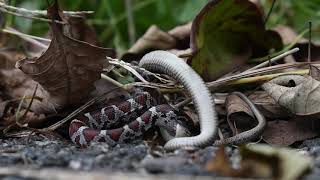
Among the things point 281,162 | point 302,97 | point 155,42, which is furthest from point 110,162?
point 155,42

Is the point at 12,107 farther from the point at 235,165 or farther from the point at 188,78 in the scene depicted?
the point at 235,165

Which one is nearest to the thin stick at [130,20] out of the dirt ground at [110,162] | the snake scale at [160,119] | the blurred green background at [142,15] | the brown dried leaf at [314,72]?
the blurred green background at [142,15]

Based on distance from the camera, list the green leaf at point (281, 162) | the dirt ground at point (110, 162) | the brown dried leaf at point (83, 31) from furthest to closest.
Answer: the brown dried leaf at point (83, 31) < the dirt ground at point (110, 162) < the green leaf at point (281, 162)

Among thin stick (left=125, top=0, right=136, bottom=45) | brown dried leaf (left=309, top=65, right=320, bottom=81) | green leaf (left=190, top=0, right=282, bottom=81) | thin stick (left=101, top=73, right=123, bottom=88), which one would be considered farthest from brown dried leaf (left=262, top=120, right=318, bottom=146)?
thin stick (left=125, top=0, right=136, bottom=45)

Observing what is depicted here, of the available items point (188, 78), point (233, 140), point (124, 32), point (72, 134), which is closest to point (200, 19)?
point (188, 78)

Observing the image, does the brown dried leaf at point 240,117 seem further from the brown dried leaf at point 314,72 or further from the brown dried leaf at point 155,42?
the brown dried leaf at point 155,42
